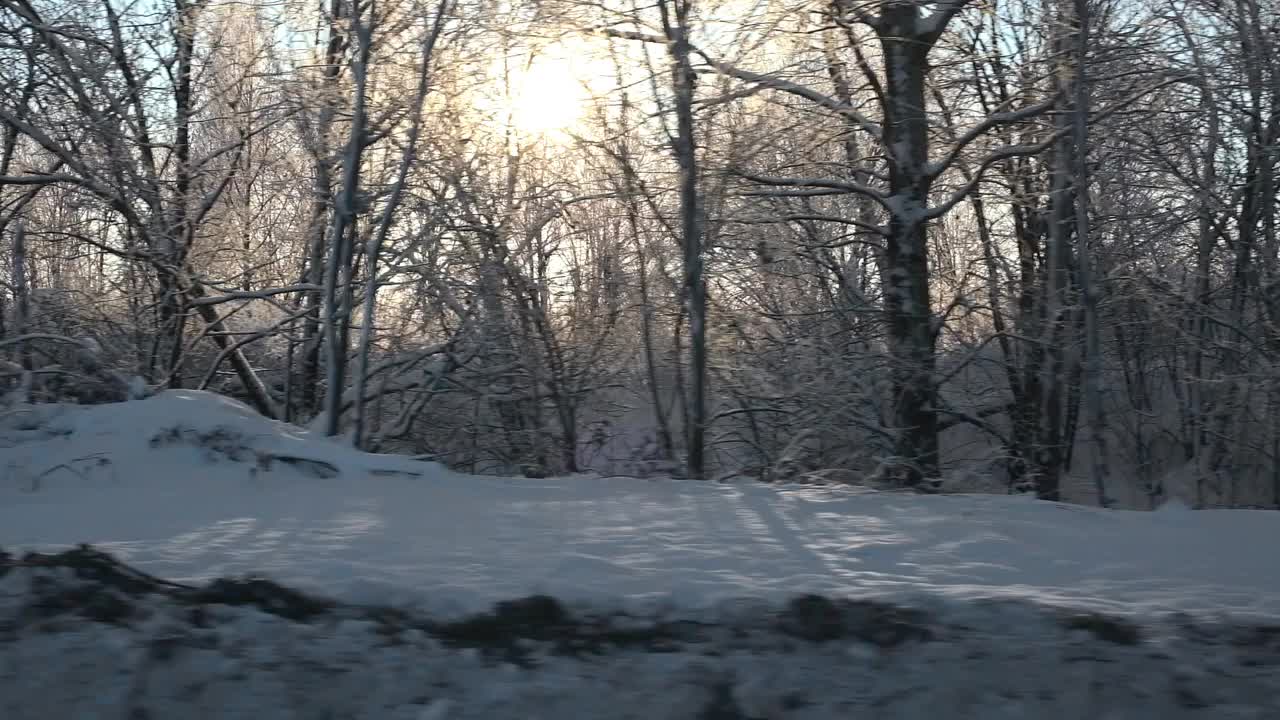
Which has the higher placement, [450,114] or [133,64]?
[133,64]

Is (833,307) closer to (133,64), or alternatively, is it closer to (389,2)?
(389,2)

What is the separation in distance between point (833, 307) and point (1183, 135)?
164 inches

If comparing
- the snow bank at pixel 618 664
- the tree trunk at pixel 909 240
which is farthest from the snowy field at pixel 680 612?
the tree trunk at pixel 909 240

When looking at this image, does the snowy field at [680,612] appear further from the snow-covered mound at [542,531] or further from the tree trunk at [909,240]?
the tree trunk at [909,240]

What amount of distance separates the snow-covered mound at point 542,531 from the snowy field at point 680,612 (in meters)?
0.03

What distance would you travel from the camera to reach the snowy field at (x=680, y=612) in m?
3.41

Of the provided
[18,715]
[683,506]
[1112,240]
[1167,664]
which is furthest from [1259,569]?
[1112,240]

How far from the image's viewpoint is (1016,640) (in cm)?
367

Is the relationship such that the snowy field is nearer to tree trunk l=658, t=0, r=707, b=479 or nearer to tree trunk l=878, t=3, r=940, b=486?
tree trunk l=658, t=0, r=707, b=479

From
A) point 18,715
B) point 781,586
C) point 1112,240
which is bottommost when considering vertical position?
point 18,715

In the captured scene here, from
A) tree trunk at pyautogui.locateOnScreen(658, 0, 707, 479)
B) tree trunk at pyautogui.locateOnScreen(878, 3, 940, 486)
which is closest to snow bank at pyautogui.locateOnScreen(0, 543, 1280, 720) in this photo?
tree trunk at pyautogui.locateOnScreen(658, 0, 707, 479)

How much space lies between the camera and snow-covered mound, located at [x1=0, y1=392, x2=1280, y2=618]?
4375mm

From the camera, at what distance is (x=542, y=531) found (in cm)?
563

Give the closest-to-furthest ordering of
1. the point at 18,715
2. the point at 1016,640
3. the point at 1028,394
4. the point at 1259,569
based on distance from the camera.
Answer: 1. the point at 18,715
2. the point at 1016,640
3. the point at 1259,569
4. the point at 1028,394
